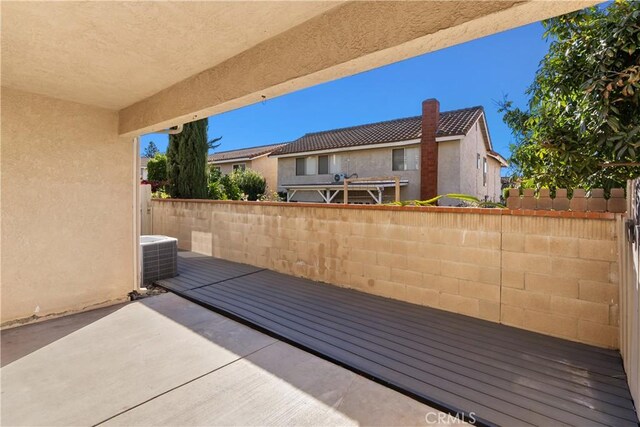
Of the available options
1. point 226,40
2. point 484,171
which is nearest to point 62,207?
point 226,40

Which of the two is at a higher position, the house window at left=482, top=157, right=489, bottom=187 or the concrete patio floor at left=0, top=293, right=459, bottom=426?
the house window at left=482, top=157, right=489, bottom=187

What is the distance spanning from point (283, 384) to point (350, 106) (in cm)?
2222

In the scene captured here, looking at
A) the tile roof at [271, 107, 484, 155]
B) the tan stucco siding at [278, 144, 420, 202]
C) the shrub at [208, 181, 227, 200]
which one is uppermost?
the tile roof at [271, 107, 484, 155]

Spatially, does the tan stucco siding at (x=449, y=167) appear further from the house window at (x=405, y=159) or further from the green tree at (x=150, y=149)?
the green tree at (x=150, y=149)

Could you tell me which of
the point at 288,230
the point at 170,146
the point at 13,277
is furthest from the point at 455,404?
the point at 170,146

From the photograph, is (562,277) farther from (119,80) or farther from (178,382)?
(119,80)

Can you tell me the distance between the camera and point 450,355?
10.7 feet

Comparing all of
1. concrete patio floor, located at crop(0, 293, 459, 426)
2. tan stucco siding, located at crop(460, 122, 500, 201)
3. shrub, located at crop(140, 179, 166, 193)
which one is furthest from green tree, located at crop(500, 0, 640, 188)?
shrub, located at crop(140, 179, 166, 193)

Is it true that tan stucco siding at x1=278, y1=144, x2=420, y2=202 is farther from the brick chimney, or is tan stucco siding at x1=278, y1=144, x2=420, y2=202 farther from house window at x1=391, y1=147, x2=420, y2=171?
the brick chimney

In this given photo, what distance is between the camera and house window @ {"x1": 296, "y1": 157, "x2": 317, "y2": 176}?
1986cm

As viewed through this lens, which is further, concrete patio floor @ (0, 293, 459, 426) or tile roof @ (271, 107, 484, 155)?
tile roof @ (271, 107, 484, 155)

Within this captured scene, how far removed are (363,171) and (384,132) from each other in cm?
263

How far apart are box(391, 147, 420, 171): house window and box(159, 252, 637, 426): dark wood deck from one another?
11911 millimetres

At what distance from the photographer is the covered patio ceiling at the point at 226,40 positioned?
2.00 meters
